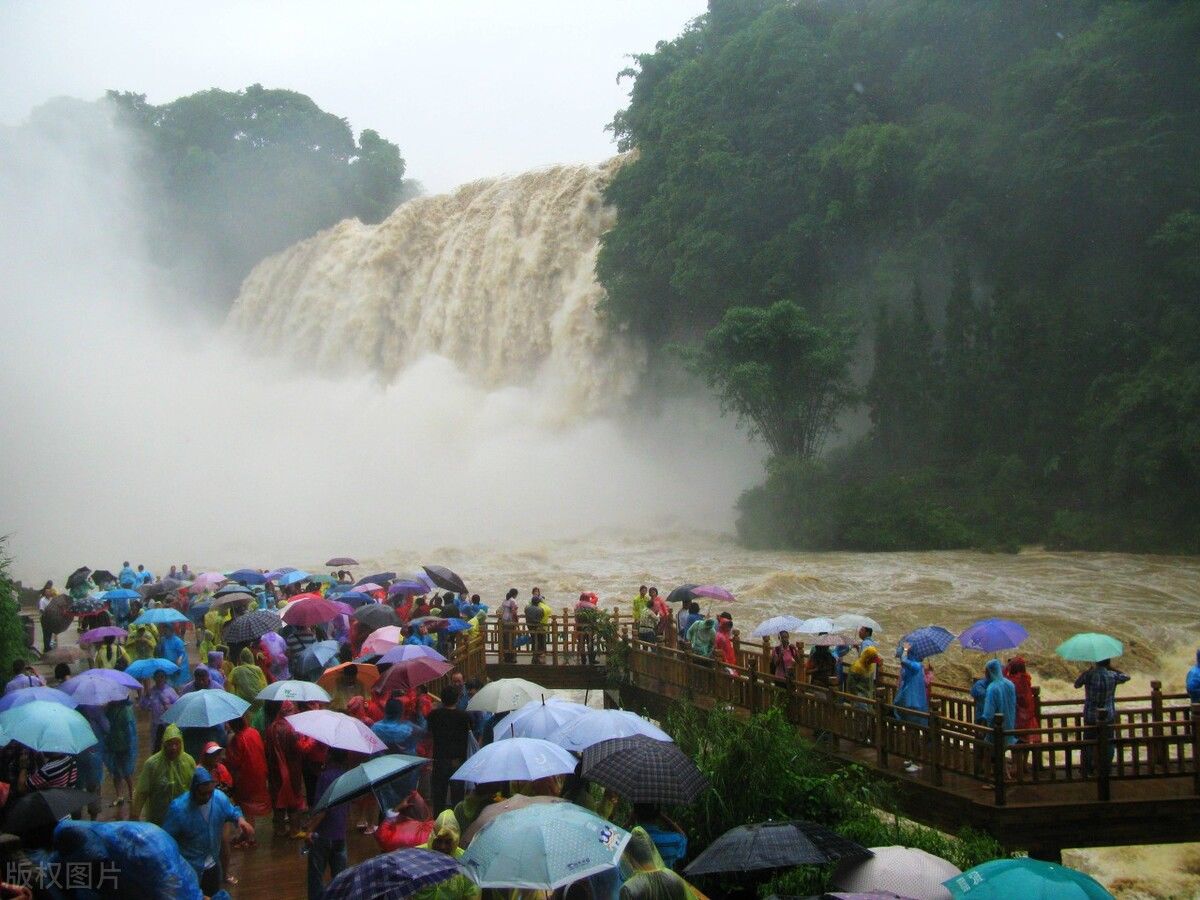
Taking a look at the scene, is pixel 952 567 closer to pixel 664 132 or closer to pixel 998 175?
pixel 998 175

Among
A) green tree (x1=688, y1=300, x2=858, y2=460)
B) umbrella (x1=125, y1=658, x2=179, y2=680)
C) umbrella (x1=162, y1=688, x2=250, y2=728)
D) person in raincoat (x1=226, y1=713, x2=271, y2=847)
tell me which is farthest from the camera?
green tree (x1=688, y1=300, x2=858, y2=460)

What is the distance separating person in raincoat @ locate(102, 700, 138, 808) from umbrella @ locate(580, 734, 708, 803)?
407 centimetres

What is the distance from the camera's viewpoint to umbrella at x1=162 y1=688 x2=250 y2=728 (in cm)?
667

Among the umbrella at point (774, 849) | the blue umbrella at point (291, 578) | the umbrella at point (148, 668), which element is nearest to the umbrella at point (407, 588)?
the blue umbrella at point (291, 578)

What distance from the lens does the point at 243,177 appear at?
6109cm

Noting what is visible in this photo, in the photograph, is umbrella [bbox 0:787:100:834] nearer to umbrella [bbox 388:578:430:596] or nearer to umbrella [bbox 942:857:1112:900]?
umbrella [bbox 942:857:1112:900]

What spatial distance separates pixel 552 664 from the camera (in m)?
12.7

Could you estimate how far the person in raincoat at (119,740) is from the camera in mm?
7816

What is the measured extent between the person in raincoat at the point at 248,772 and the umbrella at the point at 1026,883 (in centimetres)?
446

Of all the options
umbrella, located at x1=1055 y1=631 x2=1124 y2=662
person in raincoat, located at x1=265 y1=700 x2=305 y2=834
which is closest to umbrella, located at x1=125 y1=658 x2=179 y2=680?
person in raincoat, located at x1=265 y1=700 x2=305 y2=834

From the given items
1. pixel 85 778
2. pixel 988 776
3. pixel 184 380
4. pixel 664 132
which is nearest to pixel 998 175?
pixel 664 132

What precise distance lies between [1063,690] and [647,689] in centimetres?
600

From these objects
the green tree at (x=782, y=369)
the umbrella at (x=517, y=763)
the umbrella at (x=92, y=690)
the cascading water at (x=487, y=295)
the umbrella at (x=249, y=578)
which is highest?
the cascading water at (x=487, y=295)

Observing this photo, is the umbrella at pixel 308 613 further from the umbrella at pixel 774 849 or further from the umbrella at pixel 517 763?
the umbrella at pixel 774 849
